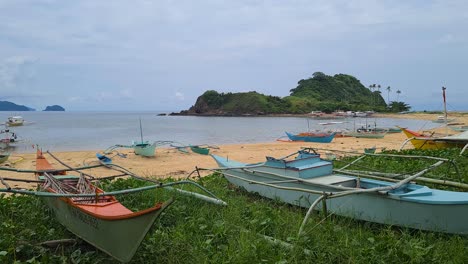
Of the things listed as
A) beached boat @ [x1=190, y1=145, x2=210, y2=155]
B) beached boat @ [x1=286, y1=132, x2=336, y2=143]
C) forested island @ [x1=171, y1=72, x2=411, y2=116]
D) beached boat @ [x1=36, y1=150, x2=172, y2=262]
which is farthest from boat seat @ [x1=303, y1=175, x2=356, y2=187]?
forested island @ [x1=171, y1=72, x2=411, y2=116]

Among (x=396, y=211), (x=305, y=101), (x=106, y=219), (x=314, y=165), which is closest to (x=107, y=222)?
(x=106, y=219)

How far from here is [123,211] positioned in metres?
5.14

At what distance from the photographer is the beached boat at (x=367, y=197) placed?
511 cm

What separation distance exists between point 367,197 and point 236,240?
2.30 meters

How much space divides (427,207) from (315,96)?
118 metres

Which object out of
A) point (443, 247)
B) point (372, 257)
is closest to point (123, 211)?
point (372, 257)

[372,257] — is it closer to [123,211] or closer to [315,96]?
[123,211]

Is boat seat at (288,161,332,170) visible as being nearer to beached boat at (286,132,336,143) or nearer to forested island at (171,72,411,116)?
beached boat at (286,132,336,143)

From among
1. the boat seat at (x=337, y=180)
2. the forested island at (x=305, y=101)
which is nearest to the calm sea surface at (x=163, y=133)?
the boat seat at (x=337, y=180)

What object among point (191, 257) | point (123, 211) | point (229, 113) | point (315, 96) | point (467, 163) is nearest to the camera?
point (191, 257)

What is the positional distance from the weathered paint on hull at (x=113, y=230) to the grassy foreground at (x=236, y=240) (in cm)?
26

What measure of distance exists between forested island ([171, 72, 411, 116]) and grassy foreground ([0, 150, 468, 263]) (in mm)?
95656

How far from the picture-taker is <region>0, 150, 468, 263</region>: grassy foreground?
434 cm

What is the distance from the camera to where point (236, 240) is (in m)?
4.84
